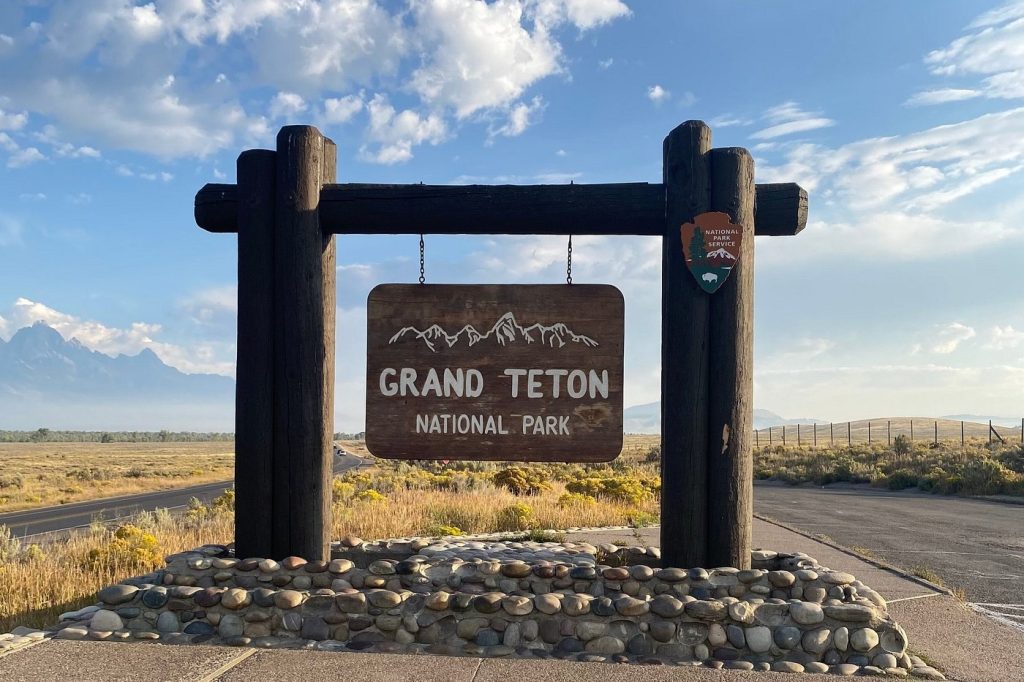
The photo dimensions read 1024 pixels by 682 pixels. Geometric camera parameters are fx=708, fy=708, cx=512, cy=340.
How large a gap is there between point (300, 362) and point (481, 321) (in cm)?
156

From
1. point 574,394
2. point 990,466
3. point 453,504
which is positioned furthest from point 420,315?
point 990,466

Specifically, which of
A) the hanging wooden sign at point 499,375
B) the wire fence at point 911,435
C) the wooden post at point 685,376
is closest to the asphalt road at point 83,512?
the hanging wooden sign at point 499,375

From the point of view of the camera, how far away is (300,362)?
19.4ft

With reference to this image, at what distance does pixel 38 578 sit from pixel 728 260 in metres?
7.28

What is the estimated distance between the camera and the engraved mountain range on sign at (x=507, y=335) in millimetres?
6102

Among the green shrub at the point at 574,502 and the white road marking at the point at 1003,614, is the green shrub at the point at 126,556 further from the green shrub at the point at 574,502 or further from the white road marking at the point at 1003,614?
the white road marking at the point at 1003,614

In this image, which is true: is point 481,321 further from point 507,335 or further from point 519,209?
point 519,209

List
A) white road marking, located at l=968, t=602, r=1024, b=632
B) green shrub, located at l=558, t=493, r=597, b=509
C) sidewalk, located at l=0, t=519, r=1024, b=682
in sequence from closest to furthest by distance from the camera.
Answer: sidewalk, located at l=0, t=519, r=1024, b=682, white road marking, located at l=968, t=602, r=1024, b=632, green shrub, located at l=558, t=493, r=597, b=509

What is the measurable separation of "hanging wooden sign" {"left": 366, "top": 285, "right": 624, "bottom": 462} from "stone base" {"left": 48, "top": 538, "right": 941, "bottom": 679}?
3.26 ft

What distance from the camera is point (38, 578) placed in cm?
708

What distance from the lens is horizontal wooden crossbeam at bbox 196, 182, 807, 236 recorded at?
596cm

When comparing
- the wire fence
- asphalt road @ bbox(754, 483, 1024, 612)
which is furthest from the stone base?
the wire fence

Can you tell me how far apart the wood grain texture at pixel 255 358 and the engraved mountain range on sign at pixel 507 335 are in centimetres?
128

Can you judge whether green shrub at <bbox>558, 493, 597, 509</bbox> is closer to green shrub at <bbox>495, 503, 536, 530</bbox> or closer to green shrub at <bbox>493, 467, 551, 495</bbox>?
green shrub at <bbox>495, 503, 536, 530</bbox>
